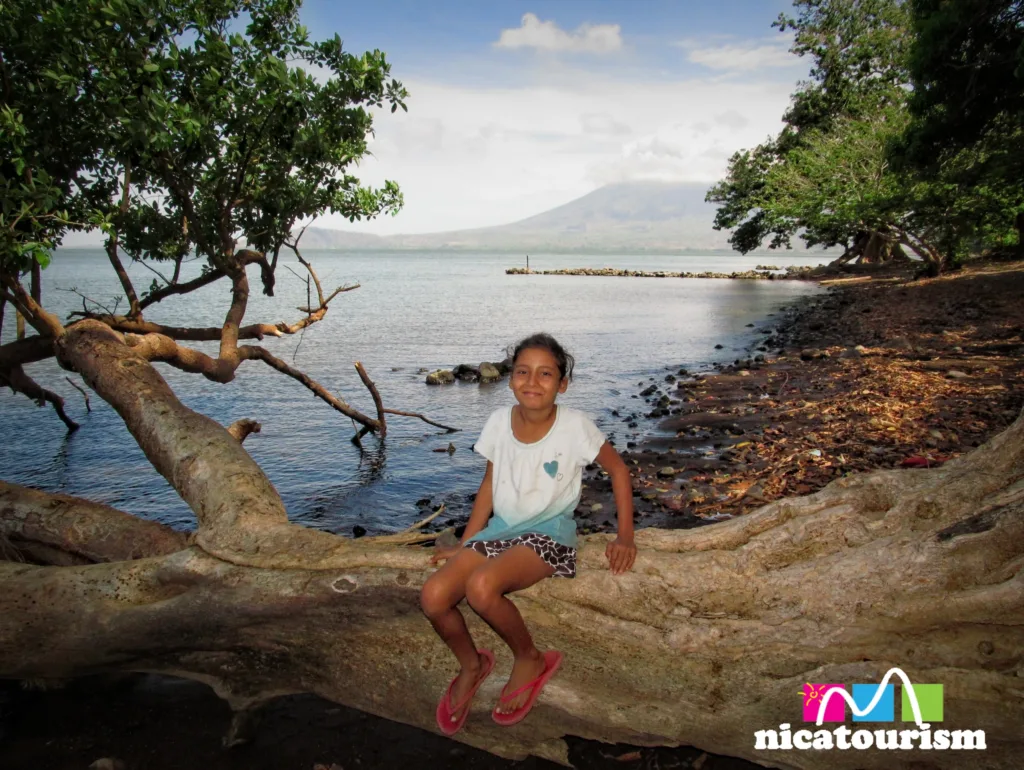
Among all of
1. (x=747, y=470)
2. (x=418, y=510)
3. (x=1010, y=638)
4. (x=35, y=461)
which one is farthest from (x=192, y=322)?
(x=1010, y=638)

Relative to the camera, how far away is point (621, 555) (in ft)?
14.5

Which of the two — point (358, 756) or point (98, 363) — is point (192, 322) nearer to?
point (98, 363)

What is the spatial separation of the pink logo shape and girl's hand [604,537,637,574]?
121 centimetres

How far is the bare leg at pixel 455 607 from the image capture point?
161 inches

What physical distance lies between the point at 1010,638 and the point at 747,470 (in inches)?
254

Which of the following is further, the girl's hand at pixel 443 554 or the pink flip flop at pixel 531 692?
the girl's hand at pixel 443 554

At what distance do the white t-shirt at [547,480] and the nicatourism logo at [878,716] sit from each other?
1695 millimetres

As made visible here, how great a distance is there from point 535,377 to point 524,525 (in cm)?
96

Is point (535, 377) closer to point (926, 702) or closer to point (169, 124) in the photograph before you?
point (926, 702)

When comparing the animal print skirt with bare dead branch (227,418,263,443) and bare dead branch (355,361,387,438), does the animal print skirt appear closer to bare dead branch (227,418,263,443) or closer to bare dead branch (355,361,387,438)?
bare dead branch (227,418,263,443)

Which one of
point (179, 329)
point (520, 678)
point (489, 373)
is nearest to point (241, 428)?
point (179, 329)

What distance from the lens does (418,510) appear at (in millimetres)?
10695

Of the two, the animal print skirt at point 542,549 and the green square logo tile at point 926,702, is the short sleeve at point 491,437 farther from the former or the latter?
the green square logo tile at point 926,702

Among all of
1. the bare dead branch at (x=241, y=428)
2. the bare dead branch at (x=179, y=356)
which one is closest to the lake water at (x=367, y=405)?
the bare dead branch at (x=241, y=428)
